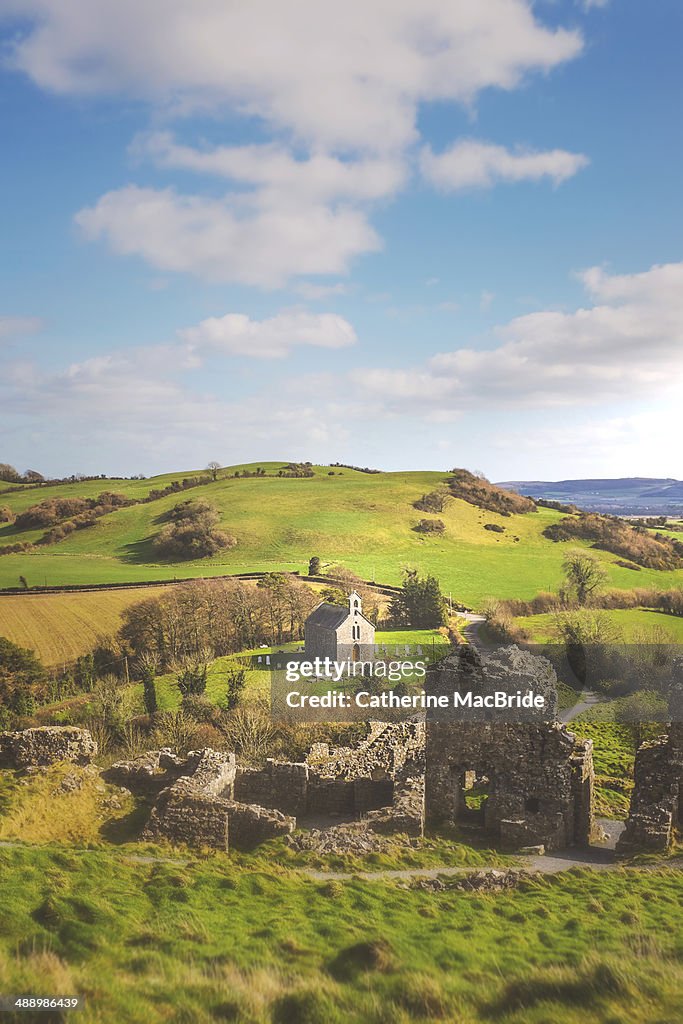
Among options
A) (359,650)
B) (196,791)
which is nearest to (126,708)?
(359,650)

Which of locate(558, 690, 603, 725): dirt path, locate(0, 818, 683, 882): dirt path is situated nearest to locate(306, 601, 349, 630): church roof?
locate(558, 690, 603, 725): dirt path

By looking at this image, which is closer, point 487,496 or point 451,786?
point 451,786

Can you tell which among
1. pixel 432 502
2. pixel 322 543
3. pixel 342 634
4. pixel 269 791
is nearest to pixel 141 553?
pixel 322 543

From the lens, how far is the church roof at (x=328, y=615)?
5244cm

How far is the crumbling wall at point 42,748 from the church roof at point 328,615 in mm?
27011

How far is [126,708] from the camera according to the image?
143ft

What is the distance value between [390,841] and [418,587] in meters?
42.7

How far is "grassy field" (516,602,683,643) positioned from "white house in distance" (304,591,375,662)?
19.0 m

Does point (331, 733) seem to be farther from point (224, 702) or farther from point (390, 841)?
point (390, 841)

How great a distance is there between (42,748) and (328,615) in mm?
30119

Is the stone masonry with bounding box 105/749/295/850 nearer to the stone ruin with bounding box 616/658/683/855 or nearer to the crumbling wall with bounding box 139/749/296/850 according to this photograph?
the crumbling wall with bounding box 139/749/296/850

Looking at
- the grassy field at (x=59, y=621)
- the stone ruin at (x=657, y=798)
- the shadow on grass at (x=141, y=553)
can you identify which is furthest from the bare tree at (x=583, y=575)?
the stone ruin at (x=657, y=798)

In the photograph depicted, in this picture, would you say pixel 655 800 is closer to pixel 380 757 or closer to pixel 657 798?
pixel 657 798

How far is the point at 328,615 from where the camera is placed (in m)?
54.4
